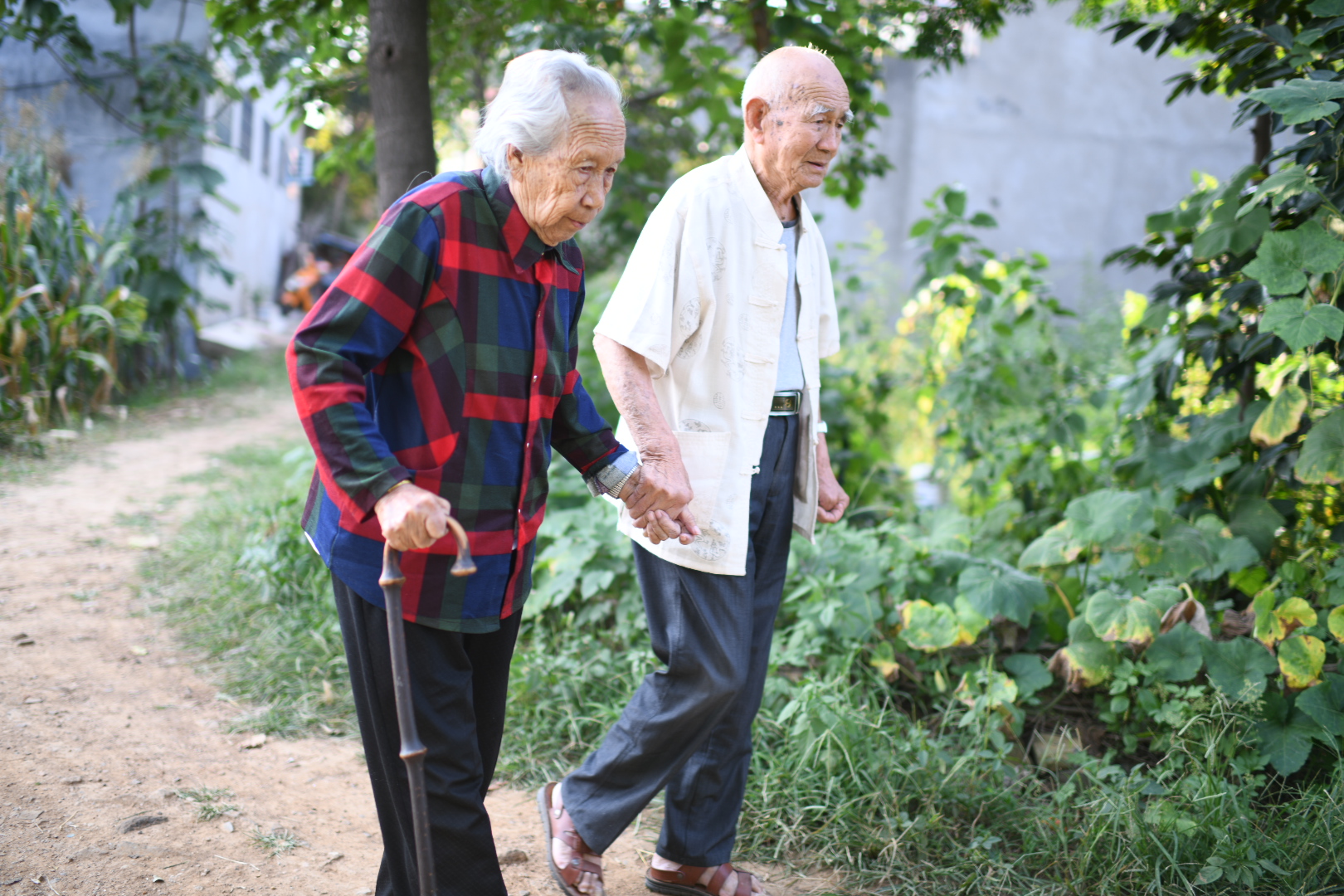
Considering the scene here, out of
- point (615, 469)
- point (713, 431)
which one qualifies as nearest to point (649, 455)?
point (615, 469)

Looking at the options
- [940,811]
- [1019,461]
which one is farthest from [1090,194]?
[940,811]

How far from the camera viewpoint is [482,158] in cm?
181

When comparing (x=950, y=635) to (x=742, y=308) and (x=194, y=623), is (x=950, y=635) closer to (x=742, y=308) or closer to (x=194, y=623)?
(x=742, y=308)

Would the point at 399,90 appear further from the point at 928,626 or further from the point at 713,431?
the point at 928,626

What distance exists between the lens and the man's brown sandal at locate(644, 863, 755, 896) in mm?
2424

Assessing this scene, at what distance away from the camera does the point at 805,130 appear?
2223 mm

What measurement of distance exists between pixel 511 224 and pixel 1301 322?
222cm

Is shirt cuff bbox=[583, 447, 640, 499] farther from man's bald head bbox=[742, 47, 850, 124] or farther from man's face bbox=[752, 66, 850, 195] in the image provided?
man's bald head bbox=[742, 47, 850, 124]

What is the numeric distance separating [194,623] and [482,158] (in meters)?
3.01

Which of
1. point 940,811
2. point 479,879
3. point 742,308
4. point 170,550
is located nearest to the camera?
point 479,879

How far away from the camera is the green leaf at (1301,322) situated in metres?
2.61

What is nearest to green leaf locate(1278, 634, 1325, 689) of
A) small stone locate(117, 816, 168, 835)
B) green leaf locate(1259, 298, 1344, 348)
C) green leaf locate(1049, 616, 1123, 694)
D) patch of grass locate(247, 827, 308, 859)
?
green leaf locate(1049, 616, 1123, 694)

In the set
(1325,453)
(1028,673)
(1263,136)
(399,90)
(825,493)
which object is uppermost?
(399,90)

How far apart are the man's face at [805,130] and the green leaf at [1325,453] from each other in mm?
1698
